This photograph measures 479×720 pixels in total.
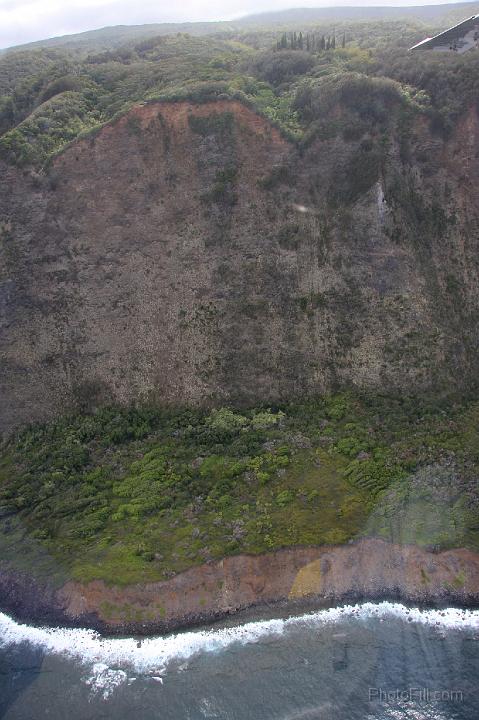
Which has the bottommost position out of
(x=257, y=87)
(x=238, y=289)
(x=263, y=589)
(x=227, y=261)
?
(x=263, y=589)

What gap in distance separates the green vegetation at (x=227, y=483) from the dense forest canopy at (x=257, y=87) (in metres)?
16.2

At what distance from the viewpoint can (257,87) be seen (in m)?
37.0

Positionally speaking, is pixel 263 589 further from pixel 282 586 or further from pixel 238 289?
pixel 238 289

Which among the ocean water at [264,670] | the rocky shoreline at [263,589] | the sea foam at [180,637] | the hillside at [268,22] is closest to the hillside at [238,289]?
the rocky shoreline at [263,589]

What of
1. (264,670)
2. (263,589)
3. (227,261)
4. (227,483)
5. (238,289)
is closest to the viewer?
(264,670)

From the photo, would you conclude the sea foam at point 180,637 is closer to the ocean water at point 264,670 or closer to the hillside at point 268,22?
the ocean water at point 264,670

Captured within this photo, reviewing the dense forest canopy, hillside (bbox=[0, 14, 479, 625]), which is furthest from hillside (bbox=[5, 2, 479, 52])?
hillside (bbox=[0, 14, 479, 625])

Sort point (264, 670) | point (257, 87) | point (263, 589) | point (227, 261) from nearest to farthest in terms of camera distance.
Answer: point (264, 670), point (263, 589), point (227, 261), point (257, 87)

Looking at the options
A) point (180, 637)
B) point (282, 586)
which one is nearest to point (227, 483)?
point (282, 586)

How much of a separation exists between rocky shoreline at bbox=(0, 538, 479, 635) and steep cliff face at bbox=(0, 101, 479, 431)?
9428 mm

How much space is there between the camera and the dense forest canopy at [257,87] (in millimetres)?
32531

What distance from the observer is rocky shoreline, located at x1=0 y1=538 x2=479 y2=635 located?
22797 mm

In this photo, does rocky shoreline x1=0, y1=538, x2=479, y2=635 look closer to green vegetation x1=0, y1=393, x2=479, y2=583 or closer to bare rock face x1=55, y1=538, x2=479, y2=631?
bare rock face x1=55, y1=538, x2=479, y2=631

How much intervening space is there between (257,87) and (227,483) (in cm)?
2571
